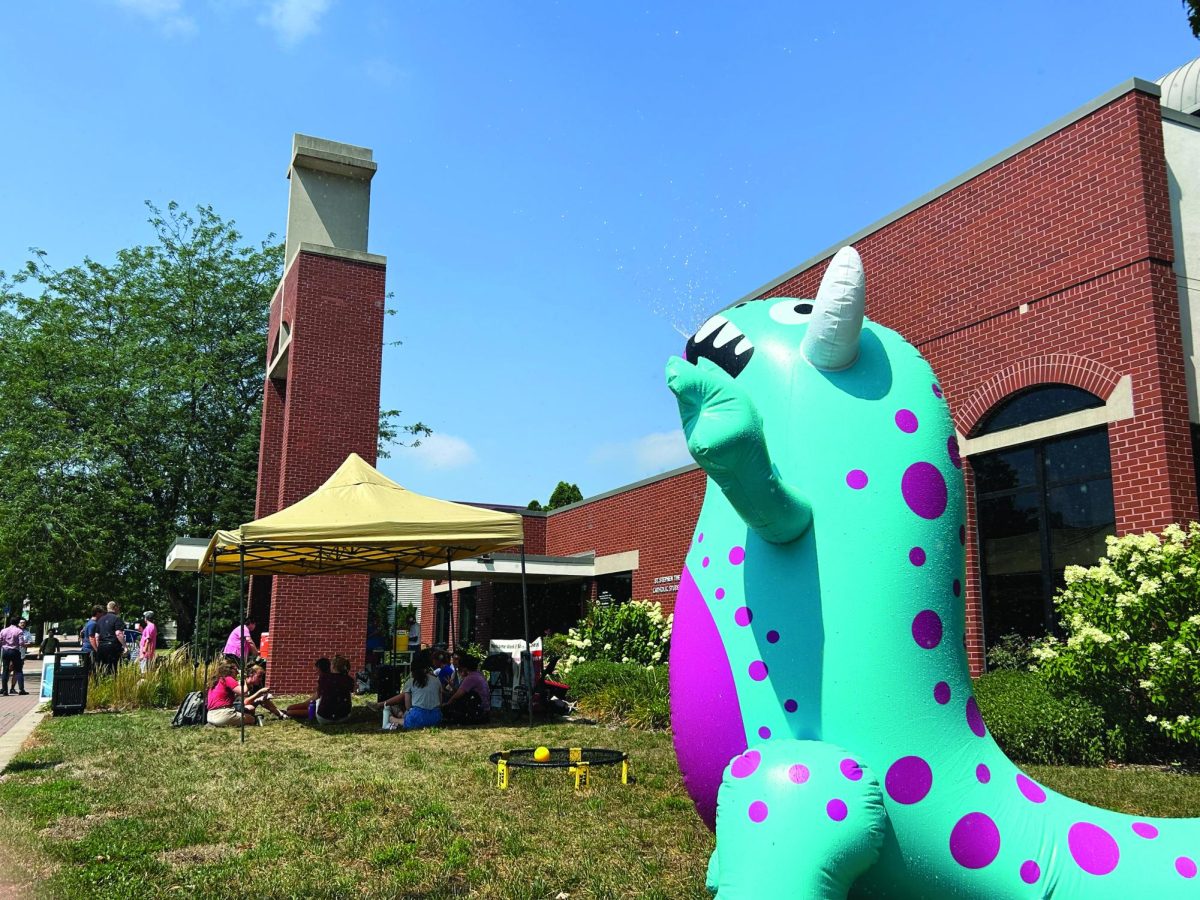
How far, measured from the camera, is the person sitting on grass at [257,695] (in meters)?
14.2

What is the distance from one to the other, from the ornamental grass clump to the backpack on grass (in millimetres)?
10668

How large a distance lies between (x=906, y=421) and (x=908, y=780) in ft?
4.19

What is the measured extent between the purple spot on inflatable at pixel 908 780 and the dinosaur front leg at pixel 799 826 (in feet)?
0.34

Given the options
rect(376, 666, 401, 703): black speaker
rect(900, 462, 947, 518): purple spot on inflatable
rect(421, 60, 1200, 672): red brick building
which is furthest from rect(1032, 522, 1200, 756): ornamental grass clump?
rect(376, 666, 401, 703): black speaker

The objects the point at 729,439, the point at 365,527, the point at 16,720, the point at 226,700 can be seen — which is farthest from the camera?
the point at 16,720

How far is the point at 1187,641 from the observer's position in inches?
319

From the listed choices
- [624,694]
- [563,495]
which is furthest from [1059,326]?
[563,495]

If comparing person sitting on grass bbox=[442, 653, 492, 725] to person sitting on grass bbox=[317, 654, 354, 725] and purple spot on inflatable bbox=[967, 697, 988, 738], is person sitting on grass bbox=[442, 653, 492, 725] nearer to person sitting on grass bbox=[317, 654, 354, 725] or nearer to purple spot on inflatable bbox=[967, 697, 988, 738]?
person sitting on grass bbox=[317, 654, 354, 725]

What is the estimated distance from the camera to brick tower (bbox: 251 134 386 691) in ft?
61.1

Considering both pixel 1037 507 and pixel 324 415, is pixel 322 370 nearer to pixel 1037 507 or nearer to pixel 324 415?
pixel 324 415

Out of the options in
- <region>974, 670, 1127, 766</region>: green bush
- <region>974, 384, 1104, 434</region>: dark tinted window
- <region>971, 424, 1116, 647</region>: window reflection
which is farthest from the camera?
<region>974, 384, 1104, 434</region>: dark tinted window

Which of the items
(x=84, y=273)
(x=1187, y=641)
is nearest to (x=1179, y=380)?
(x=1187, y=641)

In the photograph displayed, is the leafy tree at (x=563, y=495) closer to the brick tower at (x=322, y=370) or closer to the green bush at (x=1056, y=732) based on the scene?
the brick tower at (x=322, y=370)

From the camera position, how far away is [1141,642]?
852 centimetres
